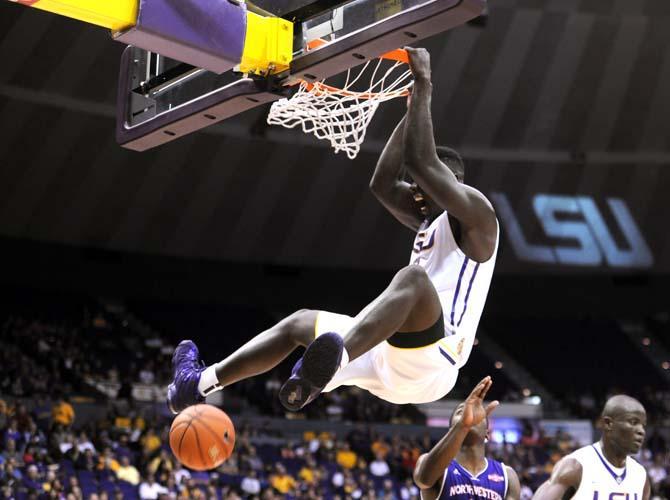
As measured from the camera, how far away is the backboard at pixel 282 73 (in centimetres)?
498

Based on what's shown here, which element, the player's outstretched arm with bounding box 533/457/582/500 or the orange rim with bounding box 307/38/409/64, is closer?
the orange rim with bounding box 307/38/409/64

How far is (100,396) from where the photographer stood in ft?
66.7

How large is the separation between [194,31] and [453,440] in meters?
2.77

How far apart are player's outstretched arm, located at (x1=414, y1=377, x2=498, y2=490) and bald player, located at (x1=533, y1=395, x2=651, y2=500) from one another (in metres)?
0.90

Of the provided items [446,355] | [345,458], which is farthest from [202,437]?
[345,458]

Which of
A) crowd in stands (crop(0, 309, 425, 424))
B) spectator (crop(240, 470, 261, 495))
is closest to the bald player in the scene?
spectator (crop(240, 470, 261, 495))

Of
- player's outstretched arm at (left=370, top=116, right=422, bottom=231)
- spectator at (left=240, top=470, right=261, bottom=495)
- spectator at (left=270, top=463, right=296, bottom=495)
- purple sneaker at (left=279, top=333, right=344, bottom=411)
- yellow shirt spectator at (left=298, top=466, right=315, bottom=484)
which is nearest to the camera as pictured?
purple sneaker at (left=279, top=333, right=344, bottom=411)

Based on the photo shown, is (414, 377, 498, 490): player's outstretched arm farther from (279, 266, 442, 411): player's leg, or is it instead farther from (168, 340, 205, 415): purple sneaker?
(168, 340, 205, 415): purple sneaker

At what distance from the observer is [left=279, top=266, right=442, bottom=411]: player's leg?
16.0 ft

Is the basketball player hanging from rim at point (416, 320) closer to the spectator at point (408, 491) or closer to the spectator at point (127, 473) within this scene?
the spectator at point (127, 473)

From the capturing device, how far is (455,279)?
559 centimetres

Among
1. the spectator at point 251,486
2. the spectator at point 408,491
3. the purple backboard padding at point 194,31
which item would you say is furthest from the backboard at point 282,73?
the spectator at point 408,491

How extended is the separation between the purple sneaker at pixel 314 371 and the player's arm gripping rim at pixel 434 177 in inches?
38.9

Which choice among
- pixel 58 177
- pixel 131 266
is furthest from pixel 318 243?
pixel 58 177
